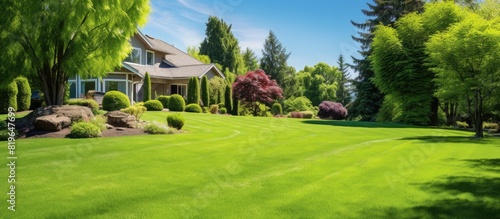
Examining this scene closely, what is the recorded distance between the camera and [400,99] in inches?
1194

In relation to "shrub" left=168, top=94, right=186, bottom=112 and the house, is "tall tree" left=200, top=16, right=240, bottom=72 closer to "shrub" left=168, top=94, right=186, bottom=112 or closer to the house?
the house

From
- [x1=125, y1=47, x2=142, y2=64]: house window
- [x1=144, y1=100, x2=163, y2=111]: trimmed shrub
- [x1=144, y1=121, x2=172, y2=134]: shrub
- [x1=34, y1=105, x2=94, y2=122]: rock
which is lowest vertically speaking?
[x1=144, y1=121, x2=172, y2=134]: shrub

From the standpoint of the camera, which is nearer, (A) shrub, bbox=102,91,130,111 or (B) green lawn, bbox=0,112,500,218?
(B) green lawn, bbox=0,112,500,218

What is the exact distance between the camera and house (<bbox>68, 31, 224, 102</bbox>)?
3209 centimetres

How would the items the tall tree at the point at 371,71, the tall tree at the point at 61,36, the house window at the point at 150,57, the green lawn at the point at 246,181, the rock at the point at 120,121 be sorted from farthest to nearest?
the tall tree at the point at 371,71 < the house window at the point at 150,57 < the rock at the point at 120,121 < the tall tree at the point at 61,36 < the green lawn at the point at 246,181

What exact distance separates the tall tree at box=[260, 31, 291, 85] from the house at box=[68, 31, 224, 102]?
72.6ft

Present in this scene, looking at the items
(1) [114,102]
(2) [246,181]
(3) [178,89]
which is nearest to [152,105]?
(1) [114,102]

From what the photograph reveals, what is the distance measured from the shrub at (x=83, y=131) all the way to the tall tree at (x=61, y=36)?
397cm

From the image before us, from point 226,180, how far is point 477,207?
4183 millimetres

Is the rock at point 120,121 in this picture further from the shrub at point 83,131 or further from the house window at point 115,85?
the house window at point 115,85

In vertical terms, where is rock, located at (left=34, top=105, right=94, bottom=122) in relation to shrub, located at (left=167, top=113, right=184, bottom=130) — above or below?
above

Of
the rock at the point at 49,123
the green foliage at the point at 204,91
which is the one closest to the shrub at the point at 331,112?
the green foliage at the point at 204,91

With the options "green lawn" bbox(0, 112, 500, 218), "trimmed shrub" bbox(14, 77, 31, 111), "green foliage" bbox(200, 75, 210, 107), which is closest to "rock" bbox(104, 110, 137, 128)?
"green lawn" bbox(0, 112, 500, 218)

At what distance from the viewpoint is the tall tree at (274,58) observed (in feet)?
209
